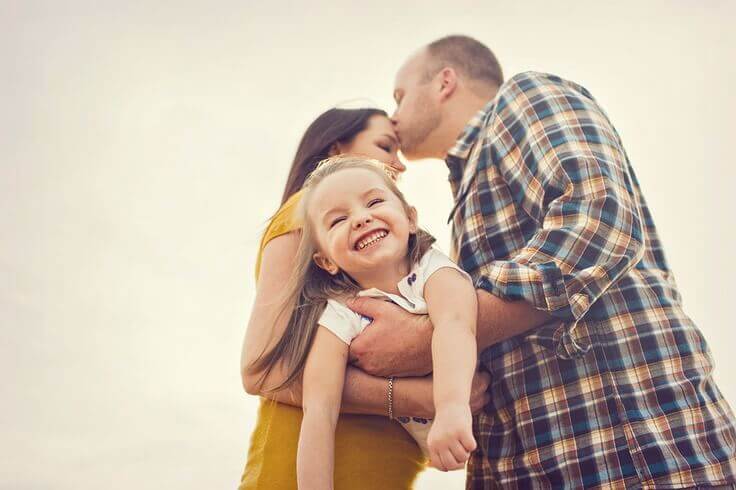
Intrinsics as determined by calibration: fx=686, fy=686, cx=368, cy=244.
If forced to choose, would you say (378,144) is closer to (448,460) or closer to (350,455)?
(350,455)

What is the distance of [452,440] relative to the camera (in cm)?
143

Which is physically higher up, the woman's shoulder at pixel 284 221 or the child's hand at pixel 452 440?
the woman's shoulder at pixel 284 221

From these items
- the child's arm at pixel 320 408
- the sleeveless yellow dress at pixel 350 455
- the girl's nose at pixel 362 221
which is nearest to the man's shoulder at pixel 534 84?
the girl's nose at pixel 362 221

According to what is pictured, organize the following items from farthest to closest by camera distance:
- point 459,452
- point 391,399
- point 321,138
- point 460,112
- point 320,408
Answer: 1. point 460,112
2. point 321,138
3. point 391,399
4. point 320,408
5. point 459,452

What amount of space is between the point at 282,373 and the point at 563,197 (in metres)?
0.94

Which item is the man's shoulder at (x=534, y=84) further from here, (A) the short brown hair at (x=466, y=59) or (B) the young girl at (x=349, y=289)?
(A) the short brown hair at (x=466, y=59)

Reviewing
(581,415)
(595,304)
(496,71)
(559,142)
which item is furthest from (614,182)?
(496,71)

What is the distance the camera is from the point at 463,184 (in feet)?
7.80

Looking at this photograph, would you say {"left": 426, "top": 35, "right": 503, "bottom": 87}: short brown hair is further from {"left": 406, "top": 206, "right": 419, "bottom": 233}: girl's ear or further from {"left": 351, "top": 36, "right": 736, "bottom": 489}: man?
{"left": 406, "top": 206, "right": 419, "bottom": 233}: girl's ear

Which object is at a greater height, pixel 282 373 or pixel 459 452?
pixel 282 373

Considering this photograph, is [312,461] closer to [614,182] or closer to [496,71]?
[614,182]

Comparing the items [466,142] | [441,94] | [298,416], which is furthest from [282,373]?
[441,94]

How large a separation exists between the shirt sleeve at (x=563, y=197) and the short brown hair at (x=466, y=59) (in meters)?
1.05

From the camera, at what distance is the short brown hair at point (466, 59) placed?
3344mm
